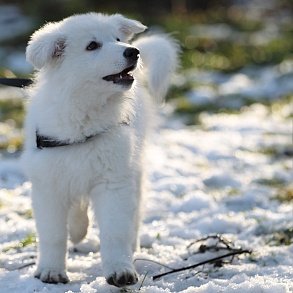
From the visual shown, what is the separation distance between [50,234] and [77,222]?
55 cm

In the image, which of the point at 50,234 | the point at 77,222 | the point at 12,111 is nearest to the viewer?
the point at 50,234

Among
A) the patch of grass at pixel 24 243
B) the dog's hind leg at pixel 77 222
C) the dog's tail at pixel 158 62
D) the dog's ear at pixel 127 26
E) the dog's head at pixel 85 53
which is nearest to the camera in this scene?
the dog's head at pixel 85 53

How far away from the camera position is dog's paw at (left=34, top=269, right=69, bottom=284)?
3844 mm

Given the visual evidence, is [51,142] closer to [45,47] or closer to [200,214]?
[45,47]

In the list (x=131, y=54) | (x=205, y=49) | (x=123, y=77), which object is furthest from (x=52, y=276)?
(x=205, y=49)

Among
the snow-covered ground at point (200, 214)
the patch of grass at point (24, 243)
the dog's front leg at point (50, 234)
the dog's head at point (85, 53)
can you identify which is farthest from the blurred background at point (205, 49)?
the dog's front leg at point (50, 234)

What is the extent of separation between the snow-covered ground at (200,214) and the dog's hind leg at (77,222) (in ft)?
0.44

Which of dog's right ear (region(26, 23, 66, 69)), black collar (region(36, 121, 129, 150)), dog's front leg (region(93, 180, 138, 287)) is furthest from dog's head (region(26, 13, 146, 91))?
dog's front leg (region(93, 180, 138, 287))

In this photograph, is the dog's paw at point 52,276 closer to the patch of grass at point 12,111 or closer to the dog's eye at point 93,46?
the dog's eye at point 93,46

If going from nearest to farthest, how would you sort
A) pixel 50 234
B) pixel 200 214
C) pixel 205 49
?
pixel 50 234, pixel 200 214, pixel 205 49

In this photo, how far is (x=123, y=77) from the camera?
3.80 metres

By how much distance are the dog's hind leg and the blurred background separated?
2330 millimetres

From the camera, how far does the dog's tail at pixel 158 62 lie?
4.83 meters

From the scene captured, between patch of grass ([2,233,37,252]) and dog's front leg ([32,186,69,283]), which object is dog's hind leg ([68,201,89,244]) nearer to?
patch of grass ([2,233,37,252])
